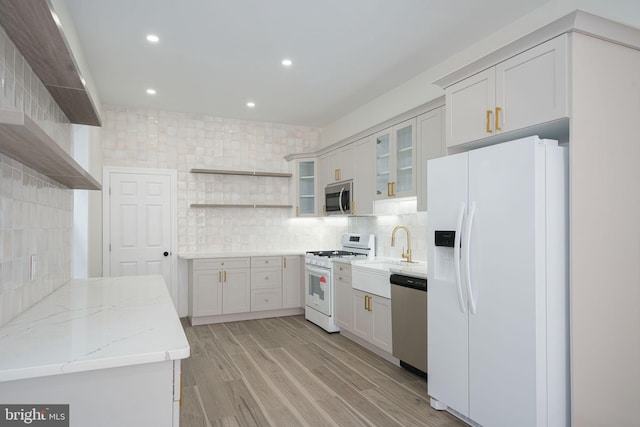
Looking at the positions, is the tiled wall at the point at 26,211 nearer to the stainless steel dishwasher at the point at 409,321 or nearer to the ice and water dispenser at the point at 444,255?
the ice and water dispenser at the point at 444,255

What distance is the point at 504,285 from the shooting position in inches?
88.9

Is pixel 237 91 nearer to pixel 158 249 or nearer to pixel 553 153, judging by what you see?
pixel 158 249

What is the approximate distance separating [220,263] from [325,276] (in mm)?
1389

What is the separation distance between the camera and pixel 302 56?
12.1 ft

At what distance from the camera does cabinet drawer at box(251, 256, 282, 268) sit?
17.5ft

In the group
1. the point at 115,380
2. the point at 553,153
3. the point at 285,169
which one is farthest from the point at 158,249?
the point at 553,153

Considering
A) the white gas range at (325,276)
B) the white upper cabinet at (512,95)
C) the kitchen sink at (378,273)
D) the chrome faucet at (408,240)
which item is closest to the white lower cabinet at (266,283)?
Result: the white gas range at (325,276)

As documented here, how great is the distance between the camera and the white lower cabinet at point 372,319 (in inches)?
145

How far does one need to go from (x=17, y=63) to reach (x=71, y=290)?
134 centimetres

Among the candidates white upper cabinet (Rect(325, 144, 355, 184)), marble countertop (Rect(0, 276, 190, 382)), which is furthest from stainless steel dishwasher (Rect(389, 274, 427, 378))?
marble countertop (Rect(0, 276, 190, 382))

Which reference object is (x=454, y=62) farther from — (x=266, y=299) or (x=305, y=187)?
(x=266, y=299)

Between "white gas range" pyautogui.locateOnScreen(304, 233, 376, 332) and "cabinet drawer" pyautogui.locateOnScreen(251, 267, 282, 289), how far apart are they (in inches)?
15.0

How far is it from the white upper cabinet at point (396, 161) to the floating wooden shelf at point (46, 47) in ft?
8.67

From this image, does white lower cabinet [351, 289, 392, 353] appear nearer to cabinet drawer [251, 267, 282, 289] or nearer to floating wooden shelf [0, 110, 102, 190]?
cabinet drawer [251, 267, 282, 289]
